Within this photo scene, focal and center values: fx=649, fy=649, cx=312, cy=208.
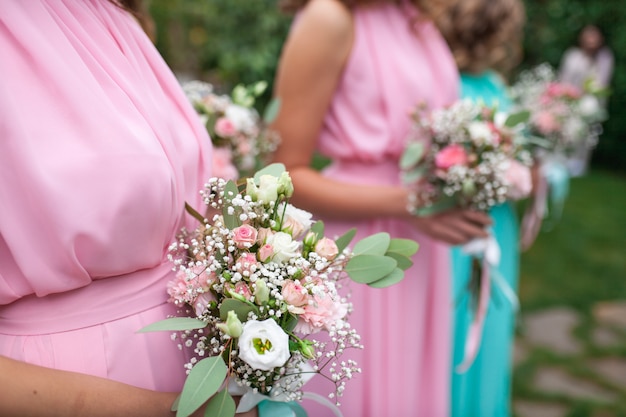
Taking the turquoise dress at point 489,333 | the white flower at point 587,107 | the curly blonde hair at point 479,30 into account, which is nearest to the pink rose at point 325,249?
the turquoise dress at point 489,333

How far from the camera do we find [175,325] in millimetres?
1221

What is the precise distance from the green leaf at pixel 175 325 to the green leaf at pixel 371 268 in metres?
0.34

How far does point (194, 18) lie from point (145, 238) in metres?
13.3

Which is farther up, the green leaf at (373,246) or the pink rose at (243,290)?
the pink rose at (243,290)

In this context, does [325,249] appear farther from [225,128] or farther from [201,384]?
[225,128]

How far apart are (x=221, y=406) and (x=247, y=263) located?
27cm

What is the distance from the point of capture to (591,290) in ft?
19.7

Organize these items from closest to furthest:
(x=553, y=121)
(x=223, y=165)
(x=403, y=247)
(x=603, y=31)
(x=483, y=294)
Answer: (x=403, y=247) → (x=223, y=165) → (x=483, y=294) → (x=553, y=121) → (x=603, y=31)

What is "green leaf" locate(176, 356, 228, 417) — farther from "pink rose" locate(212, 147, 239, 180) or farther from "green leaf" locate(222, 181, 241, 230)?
"pink rose" locate(212, 147, 239, 180)

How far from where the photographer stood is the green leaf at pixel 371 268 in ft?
4.57

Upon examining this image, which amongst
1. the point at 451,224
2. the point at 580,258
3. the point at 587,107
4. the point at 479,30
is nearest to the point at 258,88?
the point at 451,224

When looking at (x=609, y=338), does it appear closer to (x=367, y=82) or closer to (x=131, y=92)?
(x=367, y=82)

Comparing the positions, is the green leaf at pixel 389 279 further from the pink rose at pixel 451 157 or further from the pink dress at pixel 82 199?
the pink rose at pixel 451 157

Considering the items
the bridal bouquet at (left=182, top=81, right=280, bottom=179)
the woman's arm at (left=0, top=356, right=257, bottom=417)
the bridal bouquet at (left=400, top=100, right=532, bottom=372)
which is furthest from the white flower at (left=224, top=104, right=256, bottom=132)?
the woman's arm at (left=0, top=356, right=257, bottom=417)
